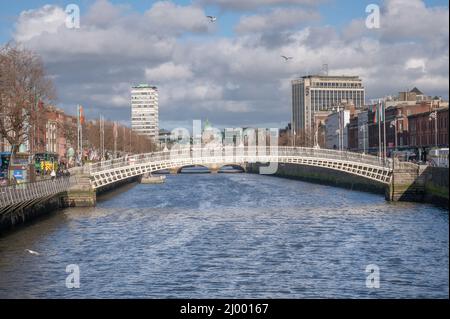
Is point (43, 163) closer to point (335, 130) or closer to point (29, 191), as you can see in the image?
point (29, 191)

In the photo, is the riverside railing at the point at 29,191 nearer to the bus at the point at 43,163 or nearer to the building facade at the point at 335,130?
the bus at the point at 43,163

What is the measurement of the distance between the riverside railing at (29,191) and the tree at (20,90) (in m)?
3.96

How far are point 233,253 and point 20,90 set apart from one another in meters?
24.9

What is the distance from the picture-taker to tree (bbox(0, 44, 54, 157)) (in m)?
45.3

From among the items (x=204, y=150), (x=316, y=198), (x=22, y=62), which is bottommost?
(x=316, y=198)

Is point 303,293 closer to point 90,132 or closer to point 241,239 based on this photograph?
point 241,239

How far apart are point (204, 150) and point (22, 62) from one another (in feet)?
44.7

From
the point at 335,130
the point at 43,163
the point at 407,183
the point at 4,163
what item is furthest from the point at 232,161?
the point at 335,130

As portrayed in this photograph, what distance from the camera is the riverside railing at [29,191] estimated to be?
104ft

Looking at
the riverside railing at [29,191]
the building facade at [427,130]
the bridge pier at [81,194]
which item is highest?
the building facade at [427,130]

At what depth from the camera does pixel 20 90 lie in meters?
47.8

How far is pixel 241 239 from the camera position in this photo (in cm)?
3145

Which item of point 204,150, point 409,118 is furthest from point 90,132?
point 204,150

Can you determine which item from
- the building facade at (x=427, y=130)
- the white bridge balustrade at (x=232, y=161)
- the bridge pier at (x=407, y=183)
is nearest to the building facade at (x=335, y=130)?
the building facade at (x=427, y=130)
